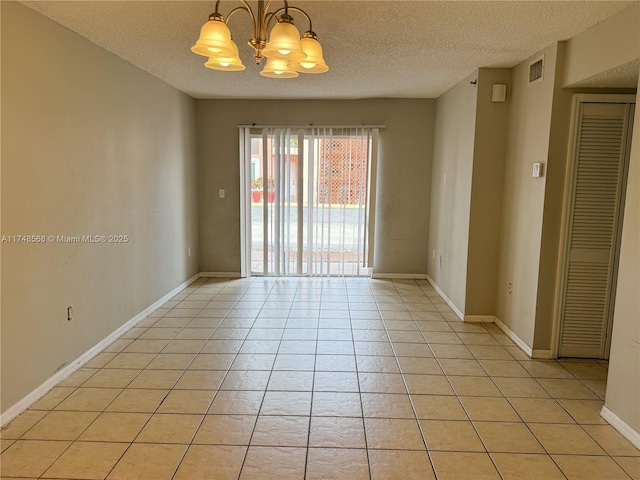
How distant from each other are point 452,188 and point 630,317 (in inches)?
101

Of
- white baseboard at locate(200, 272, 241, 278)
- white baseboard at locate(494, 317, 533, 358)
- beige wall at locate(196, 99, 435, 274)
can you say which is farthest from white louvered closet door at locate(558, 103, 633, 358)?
white baseboard at locate(200, 272, 241, 278)

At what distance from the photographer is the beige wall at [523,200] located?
3203 mm

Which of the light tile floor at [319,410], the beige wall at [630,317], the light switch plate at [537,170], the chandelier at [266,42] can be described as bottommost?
the light tile floor at [319,410]

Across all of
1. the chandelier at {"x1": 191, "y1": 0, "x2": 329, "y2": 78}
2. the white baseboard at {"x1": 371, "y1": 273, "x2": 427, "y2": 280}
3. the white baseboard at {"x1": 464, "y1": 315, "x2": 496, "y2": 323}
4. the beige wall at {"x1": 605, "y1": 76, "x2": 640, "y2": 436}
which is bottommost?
the white baseboard at {"x1": 464, "y1": 315, "x2": 496, "y2": 323}

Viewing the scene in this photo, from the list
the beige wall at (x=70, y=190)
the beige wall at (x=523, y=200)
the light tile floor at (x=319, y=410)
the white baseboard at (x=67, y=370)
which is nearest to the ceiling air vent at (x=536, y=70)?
the beige wall at (x=523, y=200)

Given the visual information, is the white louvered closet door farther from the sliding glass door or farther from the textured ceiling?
the sliding glass door

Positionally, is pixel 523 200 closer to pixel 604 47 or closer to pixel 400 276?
pixel 604 47

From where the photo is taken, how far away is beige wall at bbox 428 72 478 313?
4105mm

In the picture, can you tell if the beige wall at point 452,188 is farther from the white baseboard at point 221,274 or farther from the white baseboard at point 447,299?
the white baseboard at point 221,274

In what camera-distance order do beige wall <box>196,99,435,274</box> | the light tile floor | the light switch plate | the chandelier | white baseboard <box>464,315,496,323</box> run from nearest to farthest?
1. the chandelier
2. the light tile floor
3. the light switch plate
4. white baseboard <box>464,315,496,323</box>
5. beige wall <box>196,99,435,274</box>

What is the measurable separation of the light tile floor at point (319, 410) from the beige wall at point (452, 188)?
0.75 m

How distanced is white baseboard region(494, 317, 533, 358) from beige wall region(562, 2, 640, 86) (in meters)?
1.94

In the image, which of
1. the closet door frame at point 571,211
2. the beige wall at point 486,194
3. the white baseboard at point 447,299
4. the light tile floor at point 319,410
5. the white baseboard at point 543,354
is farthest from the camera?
the white baseboard at point 447,299

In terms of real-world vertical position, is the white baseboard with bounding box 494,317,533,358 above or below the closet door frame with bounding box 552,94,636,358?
below
